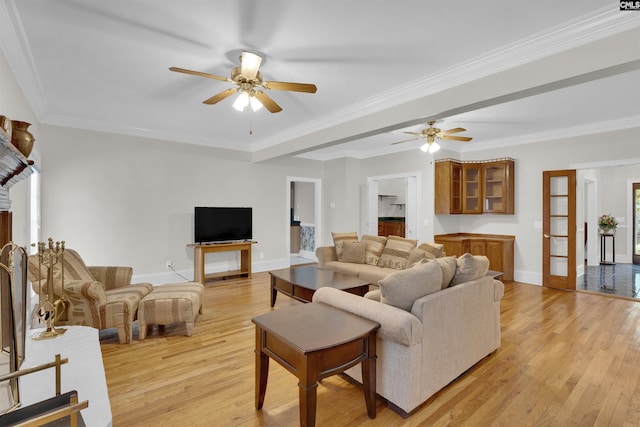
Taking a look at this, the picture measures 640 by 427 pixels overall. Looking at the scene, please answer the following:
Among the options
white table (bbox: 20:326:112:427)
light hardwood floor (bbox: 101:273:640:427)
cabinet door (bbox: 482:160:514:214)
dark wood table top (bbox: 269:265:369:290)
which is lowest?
light hardwood floor (bbox: 101:273:640:427)

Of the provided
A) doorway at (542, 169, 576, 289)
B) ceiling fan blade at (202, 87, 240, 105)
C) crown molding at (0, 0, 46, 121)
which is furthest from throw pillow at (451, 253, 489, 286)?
doorway at (542, 169, 576, 289)

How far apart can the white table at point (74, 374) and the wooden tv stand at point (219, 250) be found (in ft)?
10.6

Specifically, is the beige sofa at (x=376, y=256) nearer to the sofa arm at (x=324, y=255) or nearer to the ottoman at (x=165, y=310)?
the sofa arm at (x=324, y=255)

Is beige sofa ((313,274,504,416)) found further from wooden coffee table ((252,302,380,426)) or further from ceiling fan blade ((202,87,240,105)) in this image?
ceiling fan blade ((202,87,240,105))

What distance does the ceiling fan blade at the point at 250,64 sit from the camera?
2.62m

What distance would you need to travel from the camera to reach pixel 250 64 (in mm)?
Result: 2693

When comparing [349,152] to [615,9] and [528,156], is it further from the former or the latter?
[615,9]

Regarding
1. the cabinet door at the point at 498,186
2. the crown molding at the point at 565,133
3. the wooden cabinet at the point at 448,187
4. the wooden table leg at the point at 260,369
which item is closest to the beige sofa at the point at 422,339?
the wooden table leg at the point at 260,369

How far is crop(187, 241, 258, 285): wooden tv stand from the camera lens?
213 inches

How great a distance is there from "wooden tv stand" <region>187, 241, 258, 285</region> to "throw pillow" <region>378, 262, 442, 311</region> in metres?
4.08

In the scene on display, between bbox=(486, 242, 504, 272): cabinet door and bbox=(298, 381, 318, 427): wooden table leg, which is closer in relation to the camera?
bbox=(298, 381, 318, 427): wooden table leg

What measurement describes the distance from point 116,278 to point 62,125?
8.69ft

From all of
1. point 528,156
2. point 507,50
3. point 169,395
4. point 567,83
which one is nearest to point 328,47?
point 507,50

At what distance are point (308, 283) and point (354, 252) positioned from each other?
1.50 m
